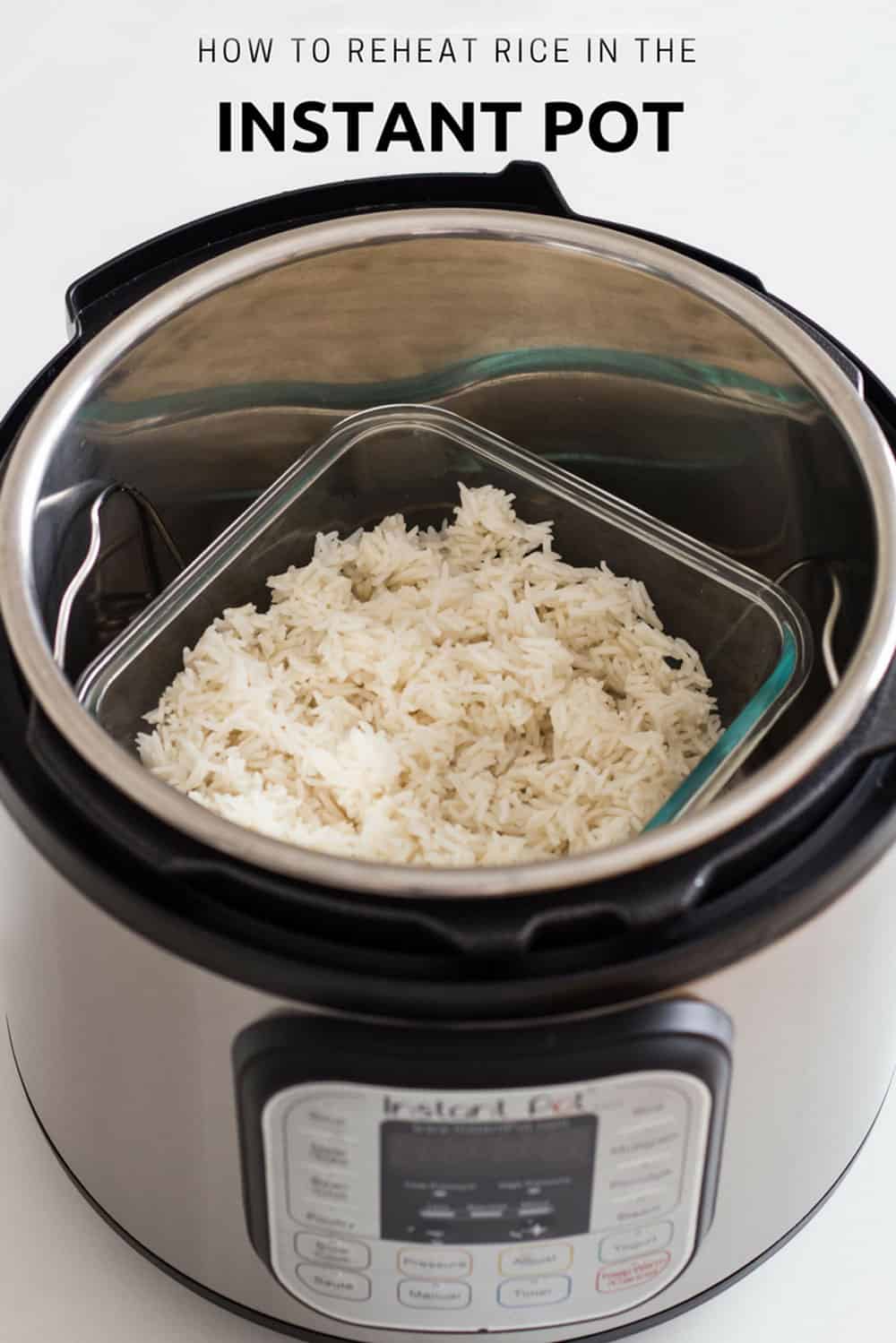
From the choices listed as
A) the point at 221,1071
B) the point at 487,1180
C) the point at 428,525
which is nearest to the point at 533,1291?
the point at 487,1180

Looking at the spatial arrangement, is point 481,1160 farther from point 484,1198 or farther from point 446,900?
point 446,900

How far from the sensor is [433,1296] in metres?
1.13

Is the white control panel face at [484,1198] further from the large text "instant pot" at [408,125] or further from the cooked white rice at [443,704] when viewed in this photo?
the large text "instant pot" at [408,125]

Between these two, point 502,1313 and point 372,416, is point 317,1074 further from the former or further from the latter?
point 372,416

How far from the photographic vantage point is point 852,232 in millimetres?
1994

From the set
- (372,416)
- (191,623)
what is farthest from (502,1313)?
(372,416)

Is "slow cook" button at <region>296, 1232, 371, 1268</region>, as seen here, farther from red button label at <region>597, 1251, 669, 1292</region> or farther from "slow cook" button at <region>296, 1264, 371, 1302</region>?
red button label at <region>597, 1251, 669, 1292</region>

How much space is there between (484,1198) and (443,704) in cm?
44

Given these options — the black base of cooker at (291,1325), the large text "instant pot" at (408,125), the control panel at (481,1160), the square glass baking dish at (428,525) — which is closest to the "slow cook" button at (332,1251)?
the control panel at (481,1160)

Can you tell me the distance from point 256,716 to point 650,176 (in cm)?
97

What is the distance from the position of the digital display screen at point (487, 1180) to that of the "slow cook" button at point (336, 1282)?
63 millimetres

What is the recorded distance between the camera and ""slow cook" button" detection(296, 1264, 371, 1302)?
112 cm

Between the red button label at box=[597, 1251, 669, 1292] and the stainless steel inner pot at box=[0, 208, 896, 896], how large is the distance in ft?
1.14

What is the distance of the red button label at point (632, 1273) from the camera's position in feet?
3.71
